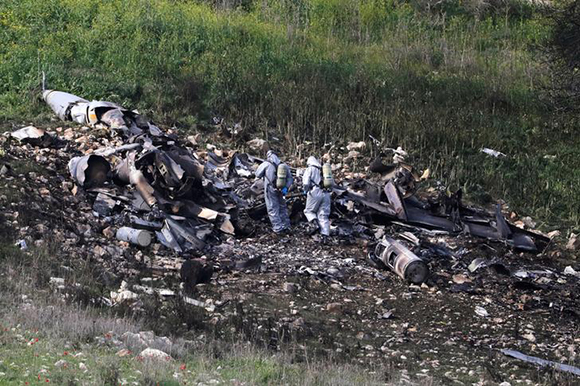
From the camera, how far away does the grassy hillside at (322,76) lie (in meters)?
16.5

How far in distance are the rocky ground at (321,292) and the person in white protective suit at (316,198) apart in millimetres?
261

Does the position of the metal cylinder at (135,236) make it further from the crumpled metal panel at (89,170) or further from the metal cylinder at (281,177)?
the metal cylinder at (281,177)

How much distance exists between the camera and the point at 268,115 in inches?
687

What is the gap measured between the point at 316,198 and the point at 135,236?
2738 millimetres

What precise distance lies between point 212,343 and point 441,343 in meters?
2.89

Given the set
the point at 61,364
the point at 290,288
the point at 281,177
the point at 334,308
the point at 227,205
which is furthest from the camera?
the point at 227,205

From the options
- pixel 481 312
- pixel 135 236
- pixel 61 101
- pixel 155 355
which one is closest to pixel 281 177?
pixel 135 236

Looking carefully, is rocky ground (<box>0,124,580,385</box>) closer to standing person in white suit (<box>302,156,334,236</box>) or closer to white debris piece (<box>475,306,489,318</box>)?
white debris piece (<box>475,306,489,318</box>)

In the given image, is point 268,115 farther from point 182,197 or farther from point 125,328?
point 125,328

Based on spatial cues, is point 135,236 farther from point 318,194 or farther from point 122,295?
point 318,194

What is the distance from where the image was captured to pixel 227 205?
12.8m

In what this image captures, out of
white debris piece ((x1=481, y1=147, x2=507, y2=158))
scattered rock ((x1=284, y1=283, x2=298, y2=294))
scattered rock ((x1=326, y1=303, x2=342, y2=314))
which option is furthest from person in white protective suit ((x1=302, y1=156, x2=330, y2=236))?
white debris piece ((x1=481, y1=147, x2=507, y2=158))

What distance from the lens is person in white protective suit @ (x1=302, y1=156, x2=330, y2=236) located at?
12.4m

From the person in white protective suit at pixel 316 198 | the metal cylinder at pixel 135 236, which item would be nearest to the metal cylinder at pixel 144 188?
the metal cylinder at pixel 135 236
